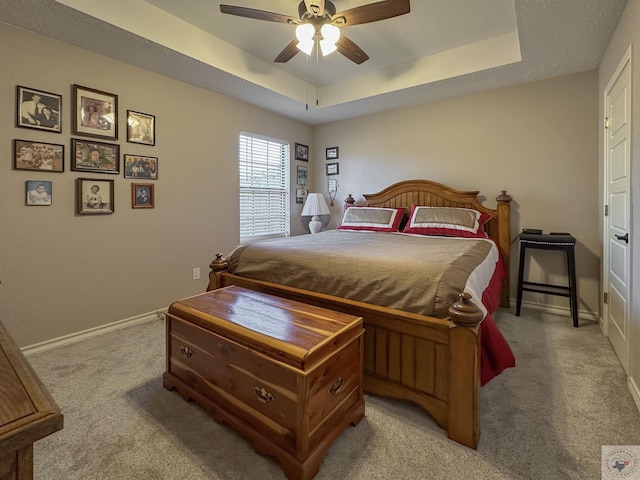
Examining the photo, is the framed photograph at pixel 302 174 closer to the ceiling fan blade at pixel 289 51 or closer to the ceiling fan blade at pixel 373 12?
the ceiling fan blade at pixel 289 51

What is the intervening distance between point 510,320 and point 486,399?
1470 mm

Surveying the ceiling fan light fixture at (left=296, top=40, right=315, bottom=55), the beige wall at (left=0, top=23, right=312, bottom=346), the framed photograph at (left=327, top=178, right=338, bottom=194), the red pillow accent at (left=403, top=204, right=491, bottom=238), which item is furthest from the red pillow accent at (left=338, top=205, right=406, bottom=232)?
the ceiling fan light fixture at (left=296, top=40, right=315, bottom=55)

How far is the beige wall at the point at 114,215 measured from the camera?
7.35ft

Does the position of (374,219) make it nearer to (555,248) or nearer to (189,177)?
(555,248)

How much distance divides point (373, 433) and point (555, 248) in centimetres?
249

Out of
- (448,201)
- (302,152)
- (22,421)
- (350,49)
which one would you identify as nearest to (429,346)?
(22,421)

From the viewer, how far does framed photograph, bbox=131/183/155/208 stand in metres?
2.87

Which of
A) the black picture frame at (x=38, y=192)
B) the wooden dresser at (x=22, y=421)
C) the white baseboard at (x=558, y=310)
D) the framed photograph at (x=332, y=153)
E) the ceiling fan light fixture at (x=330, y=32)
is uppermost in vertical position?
the ceiling fan light fixture at (x=330, y=32)

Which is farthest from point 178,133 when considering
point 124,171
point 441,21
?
point 441,21

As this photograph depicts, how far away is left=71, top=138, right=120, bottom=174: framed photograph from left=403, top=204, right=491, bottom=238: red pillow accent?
294 cm

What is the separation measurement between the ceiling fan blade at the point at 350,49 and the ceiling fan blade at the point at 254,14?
0.41m

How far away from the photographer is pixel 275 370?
129 centimetres

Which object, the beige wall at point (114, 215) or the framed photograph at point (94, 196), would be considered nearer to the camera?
the beige wall at point (114, 215)

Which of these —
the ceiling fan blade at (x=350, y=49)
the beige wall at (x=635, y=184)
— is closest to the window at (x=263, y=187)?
the ceiling fan blade at (x=350, y=49)
